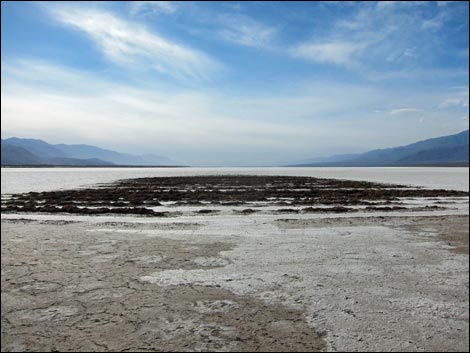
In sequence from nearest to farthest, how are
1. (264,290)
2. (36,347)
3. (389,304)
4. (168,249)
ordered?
1. (36,347)
2. (389,304)
3. (264,290)
4. (168,249)

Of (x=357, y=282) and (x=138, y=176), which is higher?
(x=138, y=176)

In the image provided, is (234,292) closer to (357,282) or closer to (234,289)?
(234,289)

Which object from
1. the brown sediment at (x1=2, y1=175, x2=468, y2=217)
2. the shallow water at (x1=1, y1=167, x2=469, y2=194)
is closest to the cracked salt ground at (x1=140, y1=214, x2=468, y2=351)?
the brown sediment at (x1=2, y1=175, x2=468, y2=217)

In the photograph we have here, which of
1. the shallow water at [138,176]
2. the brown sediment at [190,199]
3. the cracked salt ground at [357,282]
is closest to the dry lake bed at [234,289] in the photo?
the cracked salt ground at [357,282]

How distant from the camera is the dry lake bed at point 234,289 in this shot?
4.25m

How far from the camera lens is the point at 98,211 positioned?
52.5 feet

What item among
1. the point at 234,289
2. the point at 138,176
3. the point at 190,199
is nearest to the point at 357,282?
the point at 234,289

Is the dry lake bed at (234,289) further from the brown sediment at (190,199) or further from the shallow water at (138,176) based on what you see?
the shallow water at (138,176)

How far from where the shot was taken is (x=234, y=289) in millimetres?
5906

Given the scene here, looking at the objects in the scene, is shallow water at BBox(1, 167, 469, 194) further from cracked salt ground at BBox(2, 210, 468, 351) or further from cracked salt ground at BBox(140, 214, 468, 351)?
cracked salt ground at BBox(140, 214, 468, 351)

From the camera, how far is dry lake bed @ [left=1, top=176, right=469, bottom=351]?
13.9 feet

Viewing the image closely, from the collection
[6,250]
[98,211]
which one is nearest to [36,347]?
[6,250]

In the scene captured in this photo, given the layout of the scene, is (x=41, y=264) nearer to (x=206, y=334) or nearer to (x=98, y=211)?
(x=206, y=334)

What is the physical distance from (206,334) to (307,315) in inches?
55.6
